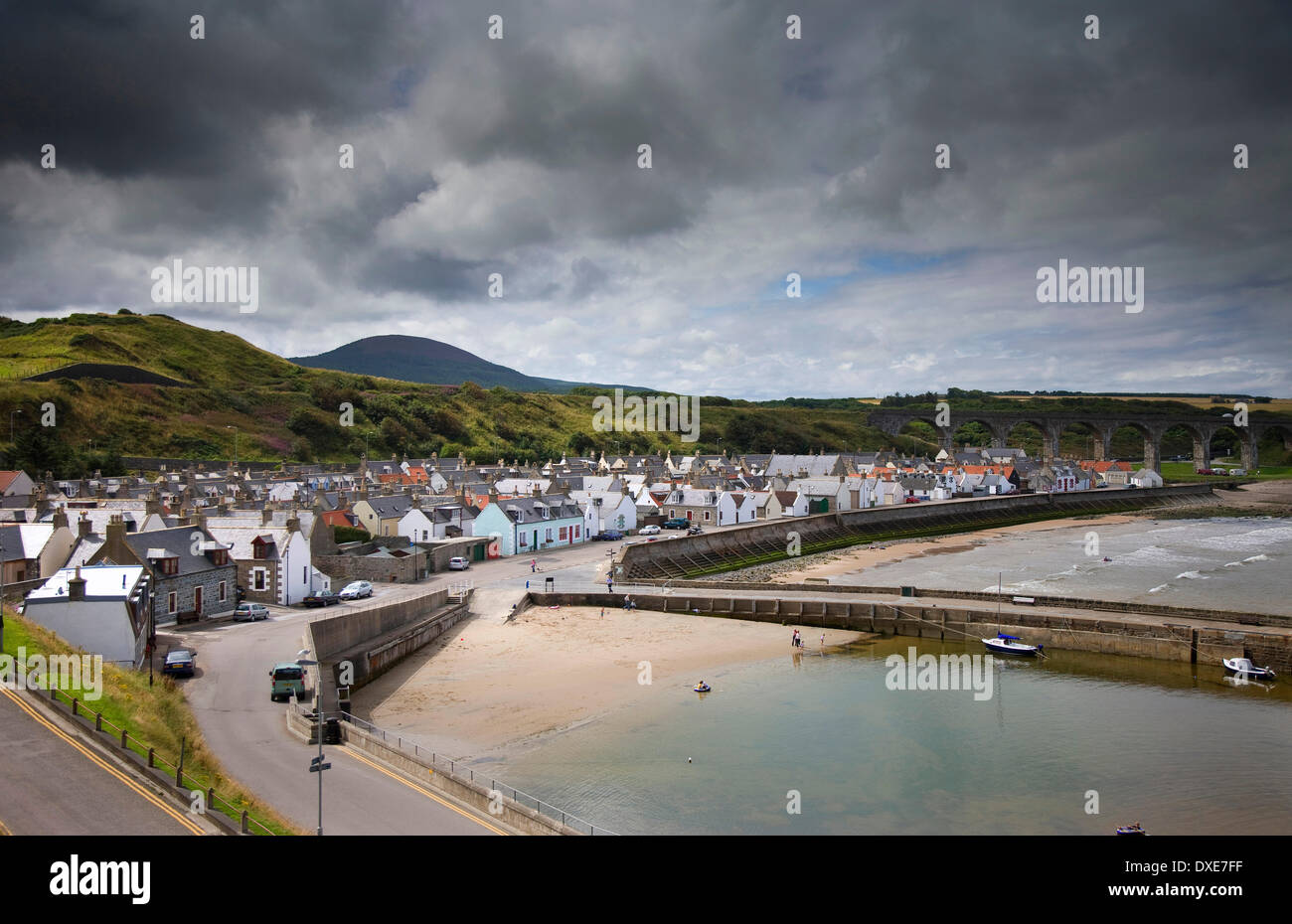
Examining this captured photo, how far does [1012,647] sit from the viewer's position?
33062mm

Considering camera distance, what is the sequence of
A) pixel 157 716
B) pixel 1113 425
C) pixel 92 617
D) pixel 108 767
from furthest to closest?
1. pixel 1113 425
2. pixel 92 617
3. pixel 157 716
4. pixel 108 767

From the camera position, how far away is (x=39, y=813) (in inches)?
489

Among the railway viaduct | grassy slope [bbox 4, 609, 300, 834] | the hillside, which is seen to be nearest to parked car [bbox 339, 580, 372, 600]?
grassy slope [bbox 4, 609, 300, 834]

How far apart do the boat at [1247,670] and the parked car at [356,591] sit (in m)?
34.2

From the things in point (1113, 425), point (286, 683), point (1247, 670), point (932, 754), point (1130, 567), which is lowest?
point (932, 754)

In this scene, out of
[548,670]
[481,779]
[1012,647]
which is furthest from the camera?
[1012,647]

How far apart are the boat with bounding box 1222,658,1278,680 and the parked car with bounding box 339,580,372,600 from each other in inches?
1348

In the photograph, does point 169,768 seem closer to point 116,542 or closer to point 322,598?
point 116,542

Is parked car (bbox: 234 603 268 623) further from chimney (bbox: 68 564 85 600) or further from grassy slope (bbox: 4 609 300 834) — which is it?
grassy slope (bbox: 4 609 300 834)

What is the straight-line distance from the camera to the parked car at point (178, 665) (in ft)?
76.2

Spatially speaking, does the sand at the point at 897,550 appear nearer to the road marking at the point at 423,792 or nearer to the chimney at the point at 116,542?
the road marking at the point at 423,792

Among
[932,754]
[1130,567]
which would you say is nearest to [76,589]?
[932,754]

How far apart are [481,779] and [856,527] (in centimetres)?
5633

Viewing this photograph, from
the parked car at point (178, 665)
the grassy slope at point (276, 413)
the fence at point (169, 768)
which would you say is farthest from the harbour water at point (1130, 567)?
the grassy slope at point (276, 413)
